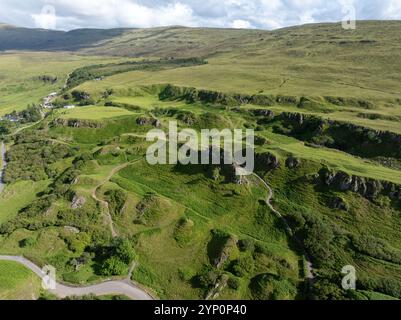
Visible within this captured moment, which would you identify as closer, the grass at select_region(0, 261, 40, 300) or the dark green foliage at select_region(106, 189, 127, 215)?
the grass at select_region(0, 261, 40, 300)

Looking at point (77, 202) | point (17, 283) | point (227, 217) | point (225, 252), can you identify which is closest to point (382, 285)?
point (225, 252)

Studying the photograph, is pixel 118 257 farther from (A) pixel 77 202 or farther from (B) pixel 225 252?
(A) pixel 77 202

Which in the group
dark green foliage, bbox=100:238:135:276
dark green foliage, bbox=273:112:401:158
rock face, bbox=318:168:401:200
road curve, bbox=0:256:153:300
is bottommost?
road curve, bbox=0:256:153:300

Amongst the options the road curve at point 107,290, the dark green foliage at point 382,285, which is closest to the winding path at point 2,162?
the road curve at point 107,290

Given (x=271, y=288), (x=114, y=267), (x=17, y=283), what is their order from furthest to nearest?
(x=114, y=267) < (x=271, y=288) < (x=17, y=283)

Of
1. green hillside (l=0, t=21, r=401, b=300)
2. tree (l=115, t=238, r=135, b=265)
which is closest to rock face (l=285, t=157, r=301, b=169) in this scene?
green hillside (l=0, t=21, r=401, b=300)

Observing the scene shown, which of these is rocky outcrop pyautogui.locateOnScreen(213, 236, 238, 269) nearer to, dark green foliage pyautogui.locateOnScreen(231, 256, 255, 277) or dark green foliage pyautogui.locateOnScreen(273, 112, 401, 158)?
dark green foliage pyautogui.locateOnScreen(231, 256, 255, 277)
